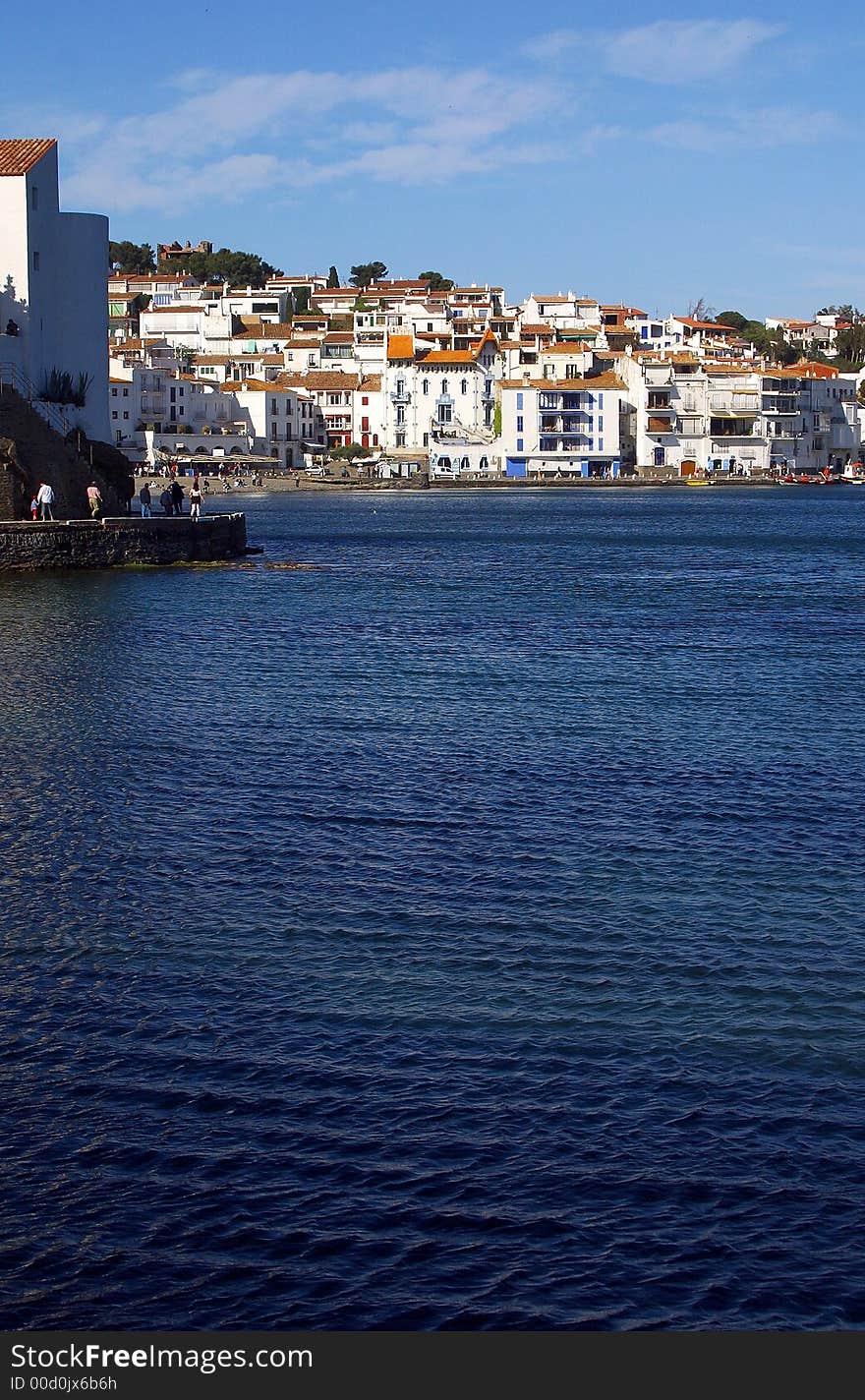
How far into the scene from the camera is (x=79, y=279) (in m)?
44.7

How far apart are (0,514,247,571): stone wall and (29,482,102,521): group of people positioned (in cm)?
59

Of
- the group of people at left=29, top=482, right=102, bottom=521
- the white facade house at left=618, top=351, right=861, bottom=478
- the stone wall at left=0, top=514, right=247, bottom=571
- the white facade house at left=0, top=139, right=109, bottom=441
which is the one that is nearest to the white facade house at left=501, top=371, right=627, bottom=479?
the white facade house at left=618, top=351, right=861, bottom=478

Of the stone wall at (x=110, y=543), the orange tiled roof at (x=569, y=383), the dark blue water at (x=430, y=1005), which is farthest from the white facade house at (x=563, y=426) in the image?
the dark blue water at (x=430, y=1005)

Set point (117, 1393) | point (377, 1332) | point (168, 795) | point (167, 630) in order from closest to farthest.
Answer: point (117, 1393)
point (377, 1332)
point (168, 795)
point (167, 630)

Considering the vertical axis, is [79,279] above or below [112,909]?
above

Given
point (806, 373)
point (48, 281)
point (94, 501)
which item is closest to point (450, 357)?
point (806, 373)

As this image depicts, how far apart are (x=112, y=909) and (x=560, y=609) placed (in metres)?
24.3

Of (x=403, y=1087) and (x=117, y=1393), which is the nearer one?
(x=117, y=1393)

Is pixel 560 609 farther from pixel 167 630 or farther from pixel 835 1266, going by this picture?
pixel 835 1266

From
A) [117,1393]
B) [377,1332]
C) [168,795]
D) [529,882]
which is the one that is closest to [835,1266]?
[377,1332]

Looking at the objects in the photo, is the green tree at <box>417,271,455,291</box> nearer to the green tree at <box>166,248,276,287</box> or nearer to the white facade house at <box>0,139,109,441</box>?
the green tree at <box>166,248,276,287</box>

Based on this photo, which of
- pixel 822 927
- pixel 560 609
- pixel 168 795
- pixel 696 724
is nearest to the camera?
pixel 822 927

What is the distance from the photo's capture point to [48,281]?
4359 centimetres

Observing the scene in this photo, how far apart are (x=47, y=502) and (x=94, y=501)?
1.54 m
